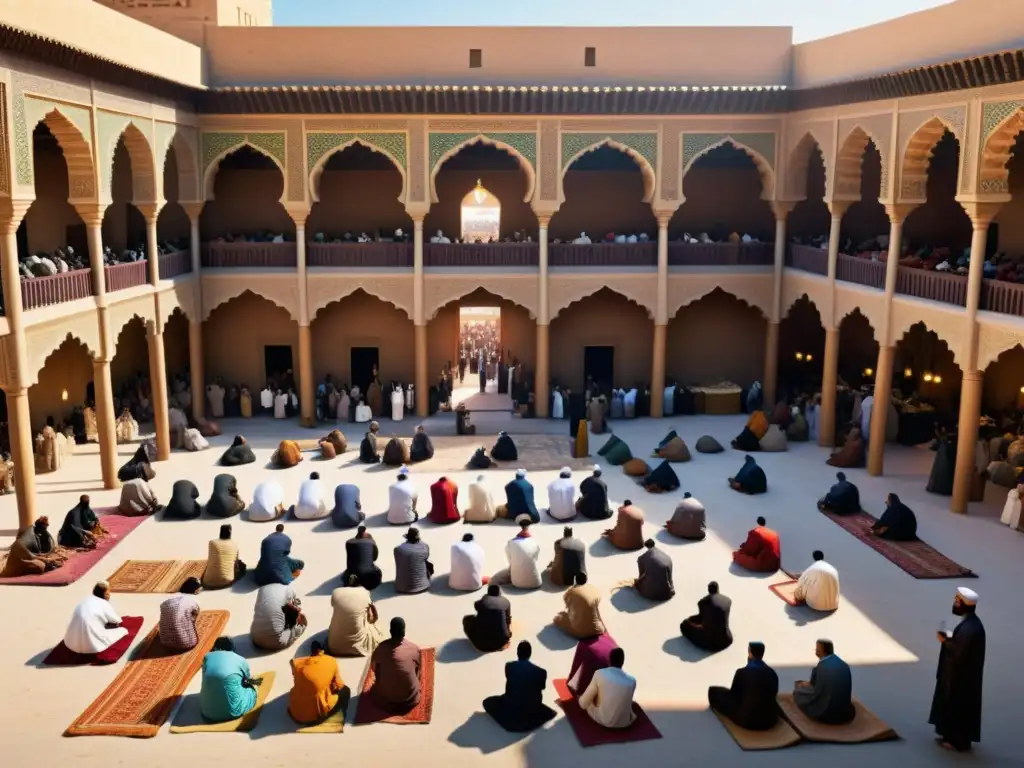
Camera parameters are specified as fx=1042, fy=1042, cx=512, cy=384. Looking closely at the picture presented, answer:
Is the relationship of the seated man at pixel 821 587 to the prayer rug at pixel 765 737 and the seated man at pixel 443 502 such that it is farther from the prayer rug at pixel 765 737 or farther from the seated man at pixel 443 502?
the seated man at pixel 443 502

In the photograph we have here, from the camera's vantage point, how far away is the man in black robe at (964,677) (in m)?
8.99

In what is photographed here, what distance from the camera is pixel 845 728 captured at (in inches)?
370

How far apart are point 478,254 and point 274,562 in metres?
11.1

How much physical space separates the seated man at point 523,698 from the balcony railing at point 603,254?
14.0 metres

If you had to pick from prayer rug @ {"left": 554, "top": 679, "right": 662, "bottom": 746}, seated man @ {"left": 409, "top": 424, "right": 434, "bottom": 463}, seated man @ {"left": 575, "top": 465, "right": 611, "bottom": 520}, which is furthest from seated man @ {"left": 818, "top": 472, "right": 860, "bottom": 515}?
seated man @ {"left": 409, "top": 424, "right": 434, "bottom": 463}

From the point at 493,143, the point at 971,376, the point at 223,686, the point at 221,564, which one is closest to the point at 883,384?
the point at 971,376

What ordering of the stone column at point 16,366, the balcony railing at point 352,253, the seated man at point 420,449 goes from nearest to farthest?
the stone column at point 16,366 < the seated man at point 420,449 < the balcony railing at point 352,253

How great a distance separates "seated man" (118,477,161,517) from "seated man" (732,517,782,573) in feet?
28.6

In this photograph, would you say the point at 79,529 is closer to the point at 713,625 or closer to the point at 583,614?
the point at 583,614

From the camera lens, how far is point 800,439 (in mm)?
20359

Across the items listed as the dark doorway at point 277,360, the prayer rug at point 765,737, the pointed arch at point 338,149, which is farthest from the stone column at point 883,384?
the dark doorway at point 277,360

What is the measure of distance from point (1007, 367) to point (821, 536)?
24.6 feet

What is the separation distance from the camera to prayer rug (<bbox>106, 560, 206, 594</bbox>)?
12.8 metres

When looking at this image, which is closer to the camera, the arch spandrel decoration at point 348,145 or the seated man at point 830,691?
the seated man at point 830,691
